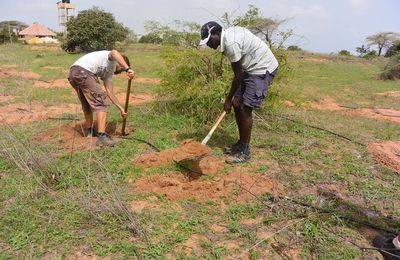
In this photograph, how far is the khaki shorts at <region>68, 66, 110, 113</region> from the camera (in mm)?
4426

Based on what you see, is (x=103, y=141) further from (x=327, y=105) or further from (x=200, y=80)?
(x=327, y=105)

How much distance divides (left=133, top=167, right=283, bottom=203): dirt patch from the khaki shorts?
140 centimetres

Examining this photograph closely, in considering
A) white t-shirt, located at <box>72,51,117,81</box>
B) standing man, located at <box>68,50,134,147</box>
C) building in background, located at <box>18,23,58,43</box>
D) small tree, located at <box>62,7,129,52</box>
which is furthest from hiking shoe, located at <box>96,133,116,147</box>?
building in background, located at <box>18,23,58,43</box>

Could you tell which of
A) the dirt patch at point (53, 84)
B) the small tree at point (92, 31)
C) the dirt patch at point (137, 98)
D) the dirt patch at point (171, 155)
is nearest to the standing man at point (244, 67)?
the dirt patch at point (171, 155)

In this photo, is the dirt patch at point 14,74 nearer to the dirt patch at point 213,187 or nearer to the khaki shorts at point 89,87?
the khaki shorts at point 89,87

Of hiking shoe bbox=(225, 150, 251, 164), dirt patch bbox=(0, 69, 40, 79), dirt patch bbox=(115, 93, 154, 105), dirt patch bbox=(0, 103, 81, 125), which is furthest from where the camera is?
dirt patch bbox=(0, 69, 40, 79)

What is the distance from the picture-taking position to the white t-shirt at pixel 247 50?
3655 mm

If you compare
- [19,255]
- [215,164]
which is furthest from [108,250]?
[215,164]

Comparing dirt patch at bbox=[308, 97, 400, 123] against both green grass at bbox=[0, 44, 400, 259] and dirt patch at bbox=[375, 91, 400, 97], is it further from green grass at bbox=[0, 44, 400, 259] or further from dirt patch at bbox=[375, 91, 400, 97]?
dirt patch at bbox=[375, 91, 400, 97]

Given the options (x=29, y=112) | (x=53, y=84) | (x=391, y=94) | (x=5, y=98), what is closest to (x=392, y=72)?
(x=391, y=94)

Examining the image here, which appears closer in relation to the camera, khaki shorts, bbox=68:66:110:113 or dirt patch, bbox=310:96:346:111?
khaki shorts, bbox=68:66:110:113

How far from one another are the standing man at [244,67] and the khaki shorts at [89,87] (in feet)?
5.19

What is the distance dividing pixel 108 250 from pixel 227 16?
13.4ft

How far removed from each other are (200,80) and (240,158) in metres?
2.05
